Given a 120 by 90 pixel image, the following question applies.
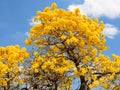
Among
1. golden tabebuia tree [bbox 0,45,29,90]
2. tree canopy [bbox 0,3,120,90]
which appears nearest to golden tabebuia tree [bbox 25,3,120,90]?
tree canopy [bbox 0,3,120,90]

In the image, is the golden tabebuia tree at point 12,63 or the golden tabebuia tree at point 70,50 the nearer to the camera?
the golden tabebuia tree at point 70,50

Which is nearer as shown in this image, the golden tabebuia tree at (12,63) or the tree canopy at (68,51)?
the tree canopy at (68,51)

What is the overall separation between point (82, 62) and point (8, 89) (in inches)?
335

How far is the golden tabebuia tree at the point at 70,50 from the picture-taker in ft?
124

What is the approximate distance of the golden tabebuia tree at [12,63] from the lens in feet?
140

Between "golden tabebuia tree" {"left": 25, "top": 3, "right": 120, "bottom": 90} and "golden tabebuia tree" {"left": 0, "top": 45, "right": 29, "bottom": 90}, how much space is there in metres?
3.70

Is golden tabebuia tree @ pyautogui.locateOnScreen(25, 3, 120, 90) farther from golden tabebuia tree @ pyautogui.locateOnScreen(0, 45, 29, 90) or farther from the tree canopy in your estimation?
golden tabebuia tree @ pyautogui.locateOnScreen(0, 45, 29, 90)

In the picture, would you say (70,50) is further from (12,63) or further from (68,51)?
(12,63)

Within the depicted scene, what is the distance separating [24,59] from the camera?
42906mm

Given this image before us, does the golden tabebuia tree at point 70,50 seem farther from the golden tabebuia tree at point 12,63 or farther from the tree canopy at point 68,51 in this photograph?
the golden tabebuia tree at point 12,63

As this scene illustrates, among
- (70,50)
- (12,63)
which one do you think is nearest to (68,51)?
(70,50)

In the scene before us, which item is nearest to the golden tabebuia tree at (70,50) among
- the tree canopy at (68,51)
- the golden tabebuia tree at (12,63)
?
the tree canopy at (68,51)

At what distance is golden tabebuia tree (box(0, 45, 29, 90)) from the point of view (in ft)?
140

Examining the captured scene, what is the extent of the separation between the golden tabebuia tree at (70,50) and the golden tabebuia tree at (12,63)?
12.1ft
